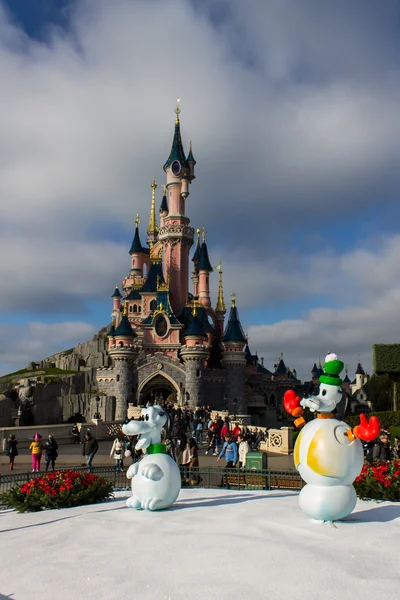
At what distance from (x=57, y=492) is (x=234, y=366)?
35428 mm

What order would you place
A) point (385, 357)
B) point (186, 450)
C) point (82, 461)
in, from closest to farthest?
point (186, 450) → point (82, 461) → point (385, 357)

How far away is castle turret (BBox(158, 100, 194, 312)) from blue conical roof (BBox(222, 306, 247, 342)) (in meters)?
5.12

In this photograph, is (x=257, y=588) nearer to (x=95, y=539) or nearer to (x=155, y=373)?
(x=95, y=539)

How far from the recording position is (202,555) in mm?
6355

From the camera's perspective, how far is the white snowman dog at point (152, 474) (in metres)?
8.52

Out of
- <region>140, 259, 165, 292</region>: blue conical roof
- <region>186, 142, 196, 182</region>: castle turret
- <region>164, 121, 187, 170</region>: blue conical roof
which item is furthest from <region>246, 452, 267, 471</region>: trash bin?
<region>186, 142, 196, 182</region>: castle turret

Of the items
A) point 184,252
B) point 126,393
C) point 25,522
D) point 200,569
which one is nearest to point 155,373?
point 126,393

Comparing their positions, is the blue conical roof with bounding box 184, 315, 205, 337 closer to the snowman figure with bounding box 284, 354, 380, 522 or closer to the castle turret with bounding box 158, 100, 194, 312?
the castle turret with bounding box 158, 100, 194, 312

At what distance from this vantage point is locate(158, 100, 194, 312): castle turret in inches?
1956

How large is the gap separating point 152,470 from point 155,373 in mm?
34528

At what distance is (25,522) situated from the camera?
873 cm

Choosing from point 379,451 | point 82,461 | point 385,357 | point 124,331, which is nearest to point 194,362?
point 124,331

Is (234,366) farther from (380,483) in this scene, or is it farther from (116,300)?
(380,483)

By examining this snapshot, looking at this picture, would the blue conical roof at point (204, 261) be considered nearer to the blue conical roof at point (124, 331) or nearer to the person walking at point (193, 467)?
the blue conical roof at point (124, 331)
